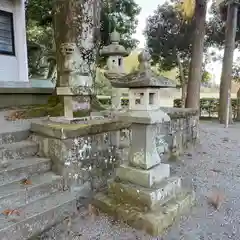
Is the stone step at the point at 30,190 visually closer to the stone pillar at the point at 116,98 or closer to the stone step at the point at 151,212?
the stone step at the point at 151,212

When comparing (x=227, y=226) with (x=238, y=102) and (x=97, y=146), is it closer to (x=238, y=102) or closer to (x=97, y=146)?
(x=97, y=146)

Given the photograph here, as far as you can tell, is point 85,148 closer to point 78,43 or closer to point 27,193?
point 27,193

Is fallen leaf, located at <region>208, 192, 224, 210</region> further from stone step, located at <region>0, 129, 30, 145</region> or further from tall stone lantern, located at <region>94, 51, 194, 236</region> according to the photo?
stone step, located at <region>0, 129, 30, 145</region>

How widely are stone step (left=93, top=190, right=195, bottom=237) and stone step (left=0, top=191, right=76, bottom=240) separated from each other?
35 cm

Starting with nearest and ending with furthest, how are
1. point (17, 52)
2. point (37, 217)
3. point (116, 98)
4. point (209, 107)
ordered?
point (37, 217)
point (116, 98)
point (17, 52)
point (209, 107)

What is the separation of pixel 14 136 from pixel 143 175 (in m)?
1.51

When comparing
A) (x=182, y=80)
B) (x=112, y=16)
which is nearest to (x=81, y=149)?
(x=112, y=16)

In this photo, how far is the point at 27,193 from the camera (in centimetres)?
214

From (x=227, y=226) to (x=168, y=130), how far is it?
2007 mm

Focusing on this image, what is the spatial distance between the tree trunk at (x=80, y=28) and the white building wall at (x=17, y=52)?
8.24 feet

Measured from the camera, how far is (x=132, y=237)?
2.06 meters

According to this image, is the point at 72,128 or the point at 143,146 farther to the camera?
the point at 72,128

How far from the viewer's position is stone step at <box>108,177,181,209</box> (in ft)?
7.19

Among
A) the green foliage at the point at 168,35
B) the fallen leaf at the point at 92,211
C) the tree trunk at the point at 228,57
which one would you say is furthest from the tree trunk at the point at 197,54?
the fallen leaf at the point at 92,211
